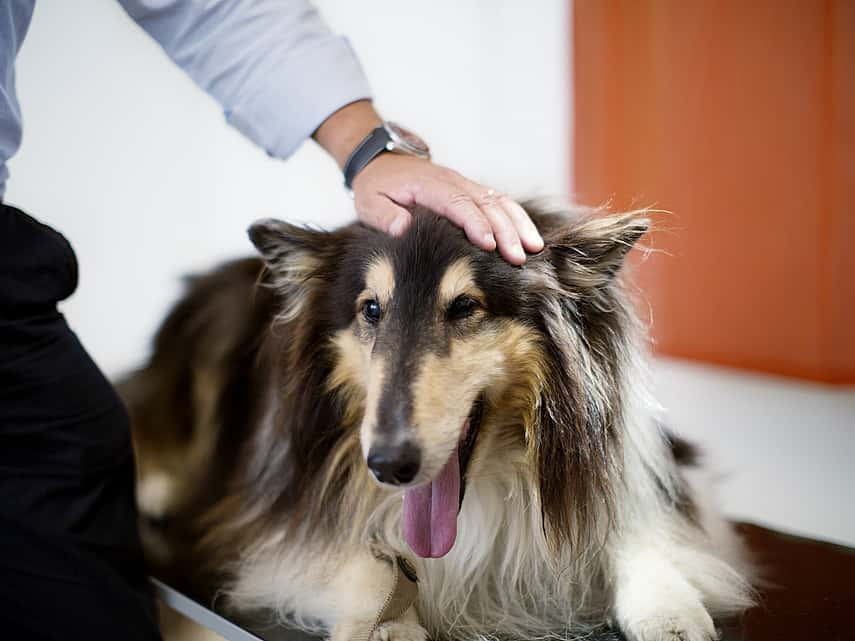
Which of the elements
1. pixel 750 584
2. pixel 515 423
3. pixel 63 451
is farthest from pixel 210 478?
pixel 750 584

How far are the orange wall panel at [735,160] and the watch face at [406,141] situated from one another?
1.93 metres

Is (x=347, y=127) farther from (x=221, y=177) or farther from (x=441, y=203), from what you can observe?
(x=221, y=177)

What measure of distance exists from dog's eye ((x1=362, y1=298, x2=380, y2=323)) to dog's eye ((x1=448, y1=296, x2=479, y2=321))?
123 mm

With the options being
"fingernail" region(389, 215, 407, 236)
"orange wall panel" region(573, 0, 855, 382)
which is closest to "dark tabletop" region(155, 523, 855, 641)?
"fingernail" region(389, 215, 407, 236)

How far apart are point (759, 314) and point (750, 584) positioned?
239 cm

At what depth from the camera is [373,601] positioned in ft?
4.72

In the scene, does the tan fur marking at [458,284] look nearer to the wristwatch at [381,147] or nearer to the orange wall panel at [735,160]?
the wristwatch at [381,147]

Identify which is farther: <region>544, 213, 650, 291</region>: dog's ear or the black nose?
<region>544, 213, 650, 291</region>: dog's ear

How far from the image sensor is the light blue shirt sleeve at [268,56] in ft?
Result: 5.22

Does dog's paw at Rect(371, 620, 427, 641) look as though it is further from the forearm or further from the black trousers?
the forearm

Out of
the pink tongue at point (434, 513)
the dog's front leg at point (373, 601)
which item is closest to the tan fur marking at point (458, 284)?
the pink tongue at point (434, 513)

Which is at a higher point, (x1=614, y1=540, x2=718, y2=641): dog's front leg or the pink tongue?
the pink tongue

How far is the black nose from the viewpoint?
45.3 inches

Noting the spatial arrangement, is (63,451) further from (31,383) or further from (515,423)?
(515,423)
